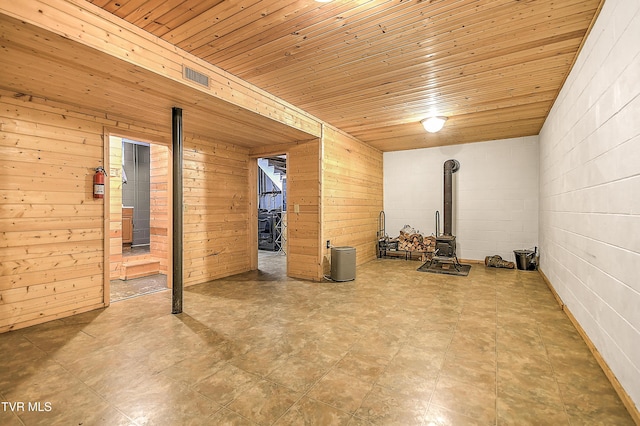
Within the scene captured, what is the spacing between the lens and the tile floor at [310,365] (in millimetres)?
1810

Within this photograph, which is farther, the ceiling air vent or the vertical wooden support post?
the vertical wooden support post

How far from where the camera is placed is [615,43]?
82.2 inches

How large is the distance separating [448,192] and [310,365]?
218 inches

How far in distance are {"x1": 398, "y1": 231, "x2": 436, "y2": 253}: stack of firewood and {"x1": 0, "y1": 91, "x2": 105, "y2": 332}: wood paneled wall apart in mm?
5775

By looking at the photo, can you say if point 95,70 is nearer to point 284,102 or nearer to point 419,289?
point 284,102

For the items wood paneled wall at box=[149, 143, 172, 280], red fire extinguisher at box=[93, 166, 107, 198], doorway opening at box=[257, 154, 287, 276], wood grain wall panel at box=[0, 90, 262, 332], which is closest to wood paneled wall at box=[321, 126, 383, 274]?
doorway opening at box=[257, 154, 287, 276]

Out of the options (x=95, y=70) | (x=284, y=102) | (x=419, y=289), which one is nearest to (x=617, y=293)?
(x=419, y=289)

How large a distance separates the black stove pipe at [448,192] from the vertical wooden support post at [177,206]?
17.6 feet

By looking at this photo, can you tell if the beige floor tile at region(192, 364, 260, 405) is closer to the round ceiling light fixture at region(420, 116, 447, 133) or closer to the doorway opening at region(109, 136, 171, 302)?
the doorway opening at region(109, 136, 171, 302)

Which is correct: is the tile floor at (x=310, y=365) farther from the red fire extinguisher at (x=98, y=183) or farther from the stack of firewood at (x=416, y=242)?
the stack of firewood at (x=416, y=242)

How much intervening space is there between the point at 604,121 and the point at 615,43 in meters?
0.55

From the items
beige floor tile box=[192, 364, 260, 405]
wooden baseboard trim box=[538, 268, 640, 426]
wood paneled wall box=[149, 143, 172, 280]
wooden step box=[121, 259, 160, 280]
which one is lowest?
beige floor tile box=[192, 364, 260, 405]

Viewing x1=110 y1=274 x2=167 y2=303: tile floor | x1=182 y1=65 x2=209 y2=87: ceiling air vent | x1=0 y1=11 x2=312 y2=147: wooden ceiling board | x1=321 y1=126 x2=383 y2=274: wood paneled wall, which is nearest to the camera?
x1=0 y1=11 x2=312 y2=147: wooden ceiling board

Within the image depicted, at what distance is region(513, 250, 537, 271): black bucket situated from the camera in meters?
5.85
